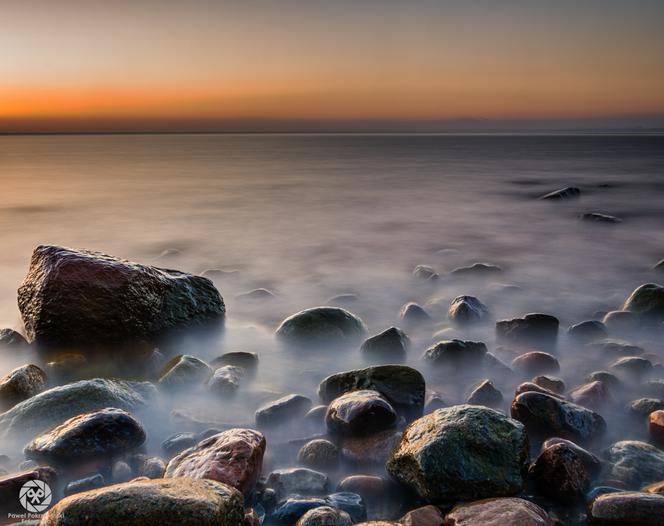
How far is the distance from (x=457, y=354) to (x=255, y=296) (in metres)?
3.02

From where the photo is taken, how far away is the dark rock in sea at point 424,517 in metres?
2.65

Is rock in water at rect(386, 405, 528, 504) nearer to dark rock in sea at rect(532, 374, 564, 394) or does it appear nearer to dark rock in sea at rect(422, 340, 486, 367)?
dark rock in sea at rect(532, 374, 564, 394)

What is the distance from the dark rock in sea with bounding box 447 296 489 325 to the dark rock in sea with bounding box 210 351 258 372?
223 centimetres

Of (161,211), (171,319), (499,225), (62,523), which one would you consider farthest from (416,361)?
(161,211)

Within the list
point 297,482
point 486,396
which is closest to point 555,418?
point 486,396

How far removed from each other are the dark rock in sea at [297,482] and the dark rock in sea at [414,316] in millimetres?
3052

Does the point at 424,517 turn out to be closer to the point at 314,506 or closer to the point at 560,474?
the point at 314,506

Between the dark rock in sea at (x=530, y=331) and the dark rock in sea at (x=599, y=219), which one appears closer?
the dark rock in sea at (x=530, y=331)

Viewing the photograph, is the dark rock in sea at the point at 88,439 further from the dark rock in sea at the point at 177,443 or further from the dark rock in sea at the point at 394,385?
the dark rock in sea at the point at 394,385

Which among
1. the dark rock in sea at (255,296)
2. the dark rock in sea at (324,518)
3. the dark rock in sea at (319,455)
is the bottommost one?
the dark rock in sea at (319,455)

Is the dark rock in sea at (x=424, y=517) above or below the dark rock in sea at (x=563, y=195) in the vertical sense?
below

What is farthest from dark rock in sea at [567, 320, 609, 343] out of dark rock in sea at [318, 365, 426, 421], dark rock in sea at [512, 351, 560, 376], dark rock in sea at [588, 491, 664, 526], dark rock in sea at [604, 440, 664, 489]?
dark rock in sea at [588, 491, 664, 526]

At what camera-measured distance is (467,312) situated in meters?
5.80

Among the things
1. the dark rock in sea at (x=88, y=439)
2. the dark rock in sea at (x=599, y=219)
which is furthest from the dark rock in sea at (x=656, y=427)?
the dark rock in sea at (x=599, y=219)
